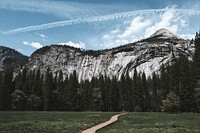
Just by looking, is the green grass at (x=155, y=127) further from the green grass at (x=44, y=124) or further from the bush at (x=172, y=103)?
the bush at (x=172, y=103)

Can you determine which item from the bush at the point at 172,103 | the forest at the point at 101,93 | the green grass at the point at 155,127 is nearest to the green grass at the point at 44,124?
the green grass at the point at 155,127

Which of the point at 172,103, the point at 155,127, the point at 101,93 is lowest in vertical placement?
the point at 155,127

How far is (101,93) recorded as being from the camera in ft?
424

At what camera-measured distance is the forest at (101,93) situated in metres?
89.9

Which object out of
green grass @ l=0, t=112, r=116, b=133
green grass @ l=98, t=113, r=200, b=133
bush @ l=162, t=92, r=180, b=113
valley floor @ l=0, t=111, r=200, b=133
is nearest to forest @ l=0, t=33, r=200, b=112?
bush @ l=162, t=92, r=180, b=113

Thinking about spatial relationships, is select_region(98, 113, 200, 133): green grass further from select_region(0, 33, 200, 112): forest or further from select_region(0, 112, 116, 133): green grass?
select_region(0, 33, 200, 112): forest

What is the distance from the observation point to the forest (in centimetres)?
8994

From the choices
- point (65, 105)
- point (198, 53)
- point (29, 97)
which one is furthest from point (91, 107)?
point (198, 53)

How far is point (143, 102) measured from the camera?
117750mm

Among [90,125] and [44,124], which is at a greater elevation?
[44,124]

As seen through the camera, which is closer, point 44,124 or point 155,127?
point 155,127

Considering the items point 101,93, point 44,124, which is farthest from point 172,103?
point 44,124

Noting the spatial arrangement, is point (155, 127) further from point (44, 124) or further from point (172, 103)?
point (172, 103)

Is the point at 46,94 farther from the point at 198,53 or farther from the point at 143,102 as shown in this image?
the point at 198,53
